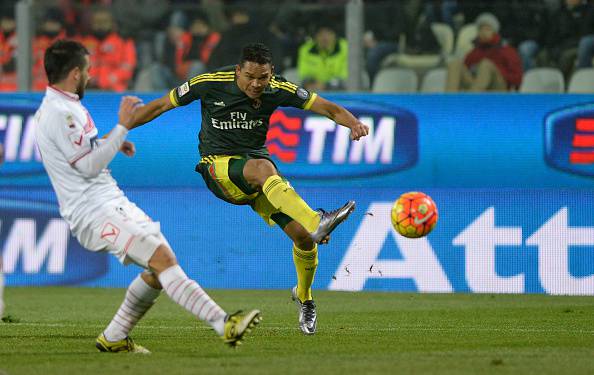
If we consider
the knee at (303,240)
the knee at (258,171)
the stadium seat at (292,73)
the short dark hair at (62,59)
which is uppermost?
the short dark hair at (62,59)

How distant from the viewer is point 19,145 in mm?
15305

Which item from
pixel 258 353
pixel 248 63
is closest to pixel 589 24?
pixel 248 63

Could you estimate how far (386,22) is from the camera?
15.3 m

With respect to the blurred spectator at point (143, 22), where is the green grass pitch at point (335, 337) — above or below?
below

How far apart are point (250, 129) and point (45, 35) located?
6.22m

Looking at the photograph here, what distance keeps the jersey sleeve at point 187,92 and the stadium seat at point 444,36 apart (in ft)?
17.3

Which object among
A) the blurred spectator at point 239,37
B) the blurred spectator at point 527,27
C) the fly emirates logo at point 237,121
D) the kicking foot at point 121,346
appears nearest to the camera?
the kicking foot at point 121,346

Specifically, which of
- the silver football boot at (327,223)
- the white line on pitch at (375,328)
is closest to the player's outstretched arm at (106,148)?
the silver football boot at (327,223)

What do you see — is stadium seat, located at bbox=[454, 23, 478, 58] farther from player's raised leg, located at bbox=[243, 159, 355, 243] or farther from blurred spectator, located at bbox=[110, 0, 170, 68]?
player's raised leg, located at bbox=[243, 159, 355, 243]

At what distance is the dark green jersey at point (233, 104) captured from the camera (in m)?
10.4

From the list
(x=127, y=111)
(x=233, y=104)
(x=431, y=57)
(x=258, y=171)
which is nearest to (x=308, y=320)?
(x=258, y=171)

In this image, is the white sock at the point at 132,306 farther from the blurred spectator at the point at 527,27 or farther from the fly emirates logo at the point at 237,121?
the blurred spectator at the point at 527,27

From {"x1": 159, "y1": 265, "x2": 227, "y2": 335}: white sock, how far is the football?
376 cm

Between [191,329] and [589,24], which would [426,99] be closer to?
[589,24]
